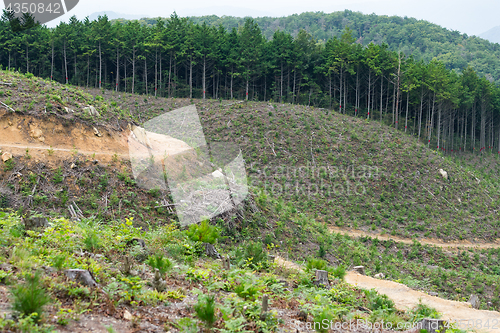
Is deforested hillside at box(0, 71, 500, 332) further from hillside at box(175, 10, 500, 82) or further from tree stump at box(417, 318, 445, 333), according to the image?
hillside at box(175, 10, 500, 82)

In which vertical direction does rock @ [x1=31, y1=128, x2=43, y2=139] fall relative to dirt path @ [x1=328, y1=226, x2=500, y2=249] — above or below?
above

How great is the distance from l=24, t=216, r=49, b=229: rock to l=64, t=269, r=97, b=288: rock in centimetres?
273

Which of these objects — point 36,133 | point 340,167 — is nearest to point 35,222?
point 36,133

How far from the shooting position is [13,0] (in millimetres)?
13008

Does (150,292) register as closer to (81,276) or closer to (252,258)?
(81,276)

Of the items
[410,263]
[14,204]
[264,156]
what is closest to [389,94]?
[264,156]

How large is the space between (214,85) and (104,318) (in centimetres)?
4057

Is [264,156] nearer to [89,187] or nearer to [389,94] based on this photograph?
[89,187]

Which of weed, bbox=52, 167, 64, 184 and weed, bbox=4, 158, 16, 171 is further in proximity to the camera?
weed, bbox=52, 167, 64, 184

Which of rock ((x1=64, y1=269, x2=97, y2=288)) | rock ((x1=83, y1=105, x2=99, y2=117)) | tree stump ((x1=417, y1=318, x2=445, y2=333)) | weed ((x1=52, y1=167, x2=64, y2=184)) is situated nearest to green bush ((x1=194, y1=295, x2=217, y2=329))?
rock ((x1=64, y1=269, x2=97, y2=288))

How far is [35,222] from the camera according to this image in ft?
21.7

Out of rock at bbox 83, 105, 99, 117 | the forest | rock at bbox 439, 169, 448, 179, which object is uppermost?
the forest

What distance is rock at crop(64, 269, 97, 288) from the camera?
4.44 meters

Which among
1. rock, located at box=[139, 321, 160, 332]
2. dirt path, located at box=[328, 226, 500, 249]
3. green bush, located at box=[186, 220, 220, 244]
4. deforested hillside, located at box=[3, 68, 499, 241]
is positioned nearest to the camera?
rock, located at box=[139, 321, 160, 332]
